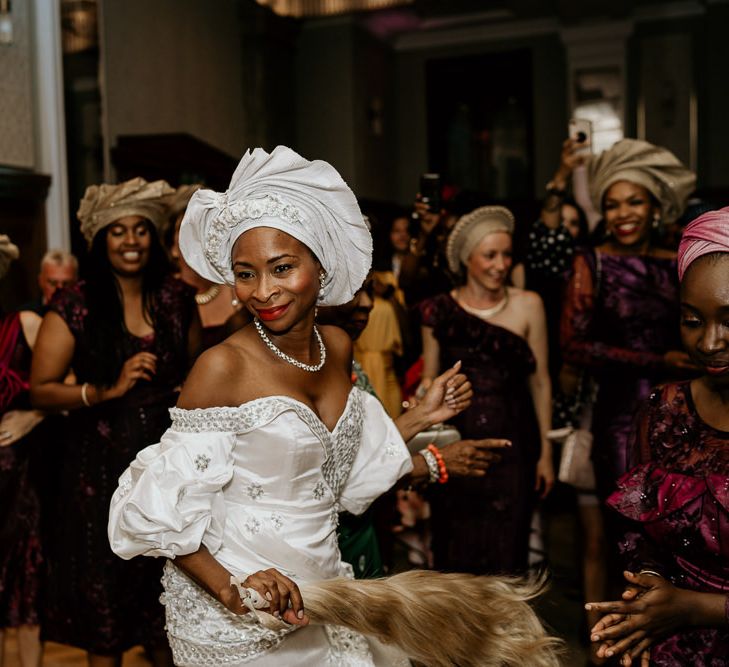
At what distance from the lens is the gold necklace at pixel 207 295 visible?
371 cm

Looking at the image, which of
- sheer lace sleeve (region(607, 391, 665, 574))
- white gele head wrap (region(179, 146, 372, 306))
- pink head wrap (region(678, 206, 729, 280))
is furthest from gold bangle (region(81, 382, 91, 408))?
pink head wrap (region(678, 206, 729, 280))

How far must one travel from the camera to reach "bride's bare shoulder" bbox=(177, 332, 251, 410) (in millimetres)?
1774

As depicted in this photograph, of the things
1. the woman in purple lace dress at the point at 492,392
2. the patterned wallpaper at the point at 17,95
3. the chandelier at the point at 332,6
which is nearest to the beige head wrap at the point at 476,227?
the woman in purple lace dress at the point at 492,392

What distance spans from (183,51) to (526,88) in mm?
6257

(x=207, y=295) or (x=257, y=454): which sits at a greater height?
(x=207, y=295)

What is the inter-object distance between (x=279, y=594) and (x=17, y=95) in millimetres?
4599

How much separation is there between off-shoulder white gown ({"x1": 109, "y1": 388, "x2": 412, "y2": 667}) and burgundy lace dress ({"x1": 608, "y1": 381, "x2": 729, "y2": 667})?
0.60 meters

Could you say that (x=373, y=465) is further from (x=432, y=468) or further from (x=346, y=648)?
(x=346, y=648)

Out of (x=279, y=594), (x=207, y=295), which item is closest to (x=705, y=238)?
(x=279, y=594)

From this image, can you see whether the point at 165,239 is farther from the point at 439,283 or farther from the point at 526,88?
the point at 526,88

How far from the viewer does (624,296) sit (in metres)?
3.44

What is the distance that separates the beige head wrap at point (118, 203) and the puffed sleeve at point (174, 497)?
5.21 ft

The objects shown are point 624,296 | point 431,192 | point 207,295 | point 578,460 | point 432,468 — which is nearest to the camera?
point 432,468

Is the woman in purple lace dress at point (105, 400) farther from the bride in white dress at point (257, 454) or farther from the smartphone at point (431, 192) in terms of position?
the smartphone at point (431, 192)
